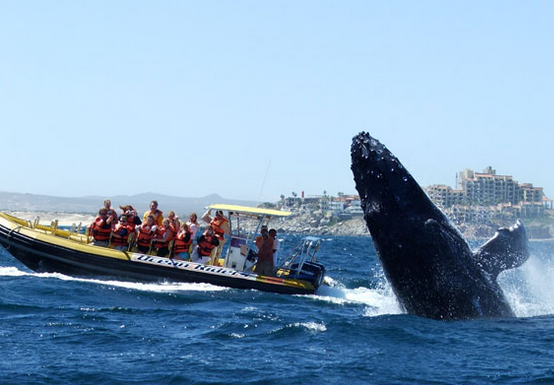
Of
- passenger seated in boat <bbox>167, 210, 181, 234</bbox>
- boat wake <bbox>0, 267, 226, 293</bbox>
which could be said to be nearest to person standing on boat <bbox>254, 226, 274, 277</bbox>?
boat wake <bbox>0, 267, 226, 293</bbox>

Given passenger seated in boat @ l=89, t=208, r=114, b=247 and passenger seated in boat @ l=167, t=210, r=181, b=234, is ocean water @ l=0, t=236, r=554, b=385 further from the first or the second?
passenger seated in boat @ l=89, t=208, r=114, b=247

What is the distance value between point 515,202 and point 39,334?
133 metres

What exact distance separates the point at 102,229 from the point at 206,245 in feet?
8.20

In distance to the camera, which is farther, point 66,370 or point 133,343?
point 133,343

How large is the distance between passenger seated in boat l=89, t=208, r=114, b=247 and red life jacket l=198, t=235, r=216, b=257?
7.18 ft

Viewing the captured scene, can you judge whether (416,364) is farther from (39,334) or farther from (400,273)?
(39,334)

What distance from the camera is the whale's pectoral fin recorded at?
1111 cm

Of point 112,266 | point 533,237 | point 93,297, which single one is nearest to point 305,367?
point 93,297

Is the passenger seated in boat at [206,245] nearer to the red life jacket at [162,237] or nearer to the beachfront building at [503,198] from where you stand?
the red life jacket at [162,237]

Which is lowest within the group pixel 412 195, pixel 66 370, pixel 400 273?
pixel 66 370

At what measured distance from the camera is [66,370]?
9.16 meters

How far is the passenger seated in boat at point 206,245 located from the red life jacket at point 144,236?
1.09m

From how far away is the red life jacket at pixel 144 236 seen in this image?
19125mm

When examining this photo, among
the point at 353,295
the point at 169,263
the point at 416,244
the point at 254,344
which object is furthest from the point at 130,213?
the point at 416,244
